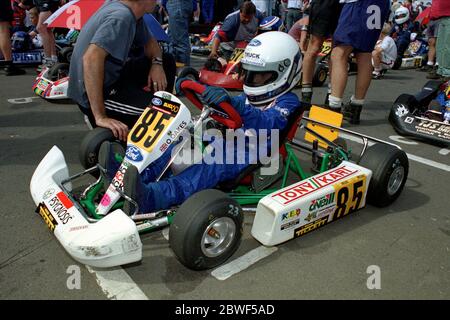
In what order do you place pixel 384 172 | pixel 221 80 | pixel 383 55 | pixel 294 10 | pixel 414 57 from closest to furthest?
pixel 384 172 < pixel 221 80 < pixel 383 55 < pixel 414 57 < pixel 294 10

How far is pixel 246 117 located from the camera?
2104mm

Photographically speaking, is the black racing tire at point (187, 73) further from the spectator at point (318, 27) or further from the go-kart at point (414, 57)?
the go-kart at point (414, 57)

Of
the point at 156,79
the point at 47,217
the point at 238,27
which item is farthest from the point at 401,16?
the point at 47,217

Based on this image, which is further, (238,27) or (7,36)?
(238,27)

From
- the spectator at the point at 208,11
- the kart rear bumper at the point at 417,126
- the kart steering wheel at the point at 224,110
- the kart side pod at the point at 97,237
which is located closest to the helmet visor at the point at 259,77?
the kart steering wheel at the point at 224,110

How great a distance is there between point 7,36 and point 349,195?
17.0 ft

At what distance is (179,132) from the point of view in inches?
79.5

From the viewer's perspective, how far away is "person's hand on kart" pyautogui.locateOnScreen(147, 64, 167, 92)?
284 cm

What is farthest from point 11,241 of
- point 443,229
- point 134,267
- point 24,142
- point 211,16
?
point 211,16

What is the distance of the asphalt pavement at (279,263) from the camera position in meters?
1.72

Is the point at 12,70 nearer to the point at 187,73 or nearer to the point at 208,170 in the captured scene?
the point at 187,73

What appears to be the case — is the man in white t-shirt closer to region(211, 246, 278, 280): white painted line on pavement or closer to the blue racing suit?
the blue racing suit

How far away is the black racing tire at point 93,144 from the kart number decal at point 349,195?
4.48 ft

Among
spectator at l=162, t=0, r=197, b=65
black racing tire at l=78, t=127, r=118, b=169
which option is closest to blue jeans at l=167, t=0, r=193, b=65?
spectator at l=162, t=0, r=197, b=65
